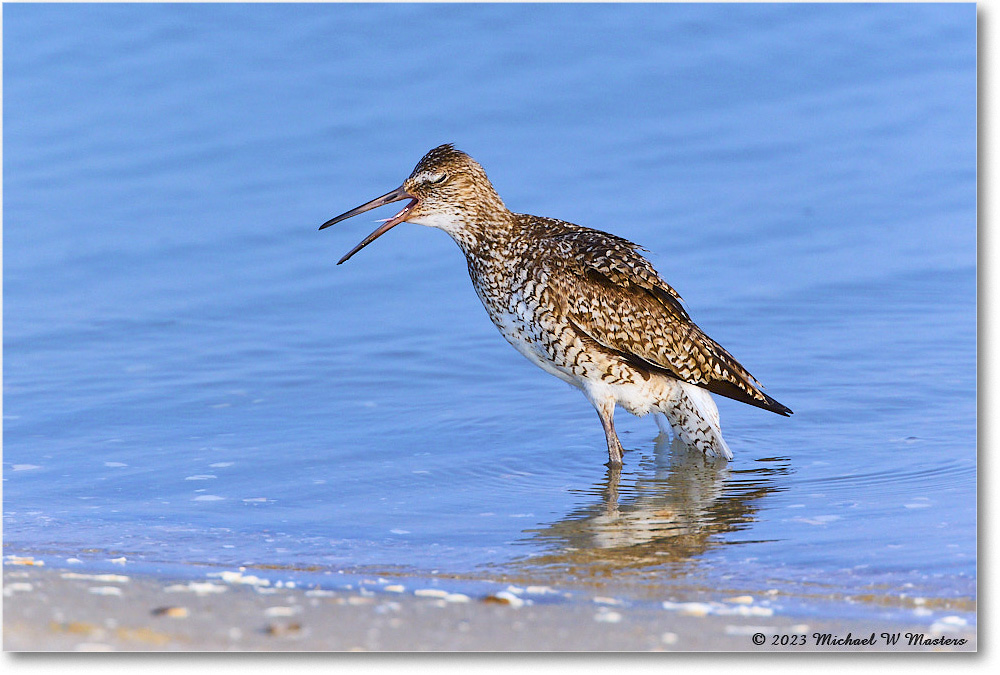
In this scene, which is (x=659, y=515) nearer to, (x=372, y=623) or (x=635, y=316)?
(x=635, y=316)

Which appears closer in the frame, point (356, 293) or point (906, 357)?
point (906, 357)

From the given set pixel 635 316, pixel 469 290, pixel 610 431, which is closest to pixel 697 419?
pixel 610 431

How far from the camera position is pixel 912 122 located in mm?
13641

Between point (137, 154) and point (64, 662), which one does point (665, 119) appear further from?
point (64, 662)

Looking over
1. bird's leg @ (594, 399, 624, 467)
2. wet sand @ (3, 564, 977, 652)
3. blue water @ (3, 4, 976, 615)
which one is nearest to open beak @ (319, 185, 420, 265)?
blue water @ (3, 4, 976, 615)

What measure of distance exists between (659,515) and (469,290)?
481cm

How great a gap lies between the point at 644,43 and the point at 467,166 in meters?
7.95

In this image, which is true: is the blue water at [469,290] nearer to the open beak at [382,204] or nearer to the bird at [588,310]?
the bird at [588,310]

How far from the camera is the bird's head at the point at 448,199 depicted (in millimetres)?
7488

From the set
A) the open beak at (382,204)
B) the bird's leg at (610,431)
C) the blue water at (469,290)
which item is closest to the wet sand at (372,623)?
the blue water at (469,290)

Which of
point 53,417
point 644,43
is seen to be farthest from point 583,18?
point 53,417

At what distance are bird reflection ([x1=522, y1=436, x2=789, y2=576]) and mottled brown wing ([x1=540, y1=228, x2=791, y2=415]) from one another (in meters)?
0.46

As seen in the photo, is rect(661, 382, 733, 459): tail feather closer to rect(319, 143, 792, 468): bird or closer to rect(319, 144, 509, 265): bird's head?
rect(319, 143, 792, 468): bird

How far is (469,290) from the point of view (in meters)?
11.0
